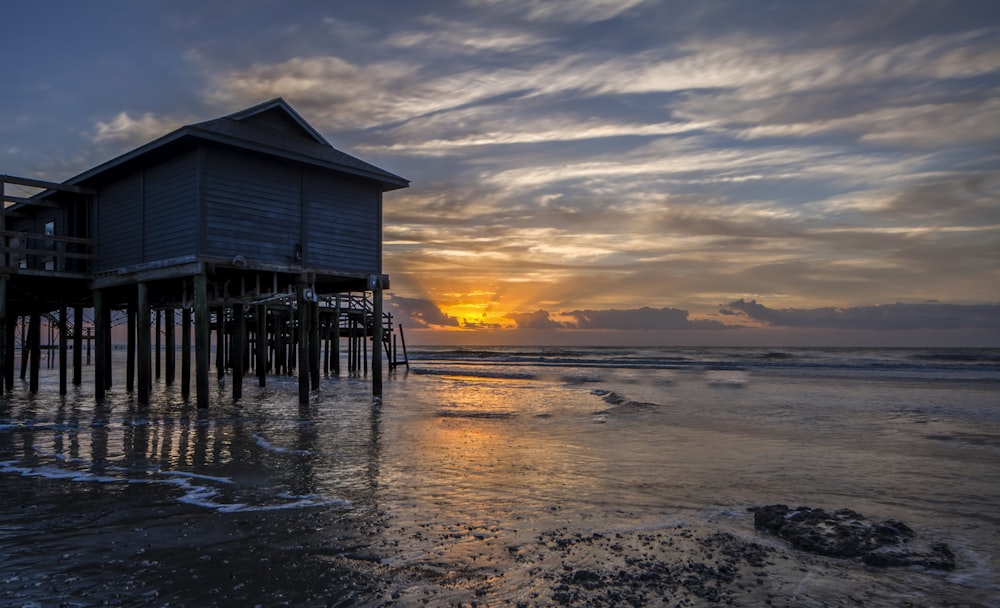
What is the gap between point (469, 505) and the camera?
26.6ft

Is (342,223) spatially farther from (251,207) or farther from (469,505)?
(469,505)

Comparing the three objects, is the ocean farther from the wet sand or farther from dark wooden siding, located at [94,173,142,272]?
dark wooden siding, located at [94,173,142,272]

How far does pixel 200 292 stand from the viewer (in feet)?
56.4

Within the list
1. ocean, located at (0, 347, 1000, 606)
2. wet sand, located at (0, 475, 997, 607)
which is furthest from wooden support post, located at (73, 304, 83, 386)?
wet sand, located at (0, 475, 997, 607)

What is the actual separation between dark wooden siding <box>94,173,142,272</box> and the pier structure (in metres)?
0.04

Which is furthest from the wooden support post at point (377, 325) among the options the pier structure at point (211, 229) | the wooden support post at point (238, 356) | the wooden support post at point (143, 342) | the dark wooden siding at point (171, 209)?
the wooden support post at point (143, 342)

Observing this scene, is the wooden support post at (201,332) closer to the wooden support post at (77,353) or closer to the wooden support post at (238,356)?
the wooden support post at (238,356)

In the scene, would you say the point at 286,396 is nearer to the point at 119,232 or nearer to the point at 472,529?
the point at 119,232

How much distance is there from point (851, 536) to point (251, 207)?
16058 millimetres

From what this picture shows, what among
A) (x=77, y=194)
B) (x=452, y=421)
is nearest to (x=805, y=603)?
(x=452, y=421)

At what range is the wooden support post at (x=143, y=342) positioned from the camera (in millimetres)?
19031

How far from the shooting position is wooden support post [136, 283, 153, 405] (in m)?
19.0

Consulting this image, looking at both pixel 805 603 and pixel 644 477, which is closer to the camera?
pixel 805 603

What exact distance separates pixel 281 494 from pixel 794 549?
6.06 meters
